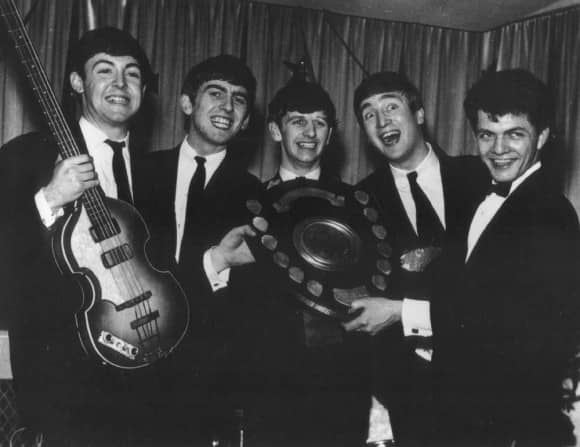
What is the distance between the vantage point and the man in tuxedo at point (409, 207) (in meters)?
2.46

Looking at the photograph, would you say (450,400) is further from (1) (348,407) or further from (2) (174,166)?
(2) (174,166)


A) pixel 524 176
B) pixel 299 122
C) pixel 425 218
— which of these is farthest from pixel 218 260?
pixel 524 176

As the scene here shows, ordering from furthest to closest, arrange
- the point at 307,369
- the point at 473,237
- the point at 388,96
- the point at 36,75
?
1. the point at 388,96
2. the point at 473,237
3. the point at 307,369
4. the point at 36,75

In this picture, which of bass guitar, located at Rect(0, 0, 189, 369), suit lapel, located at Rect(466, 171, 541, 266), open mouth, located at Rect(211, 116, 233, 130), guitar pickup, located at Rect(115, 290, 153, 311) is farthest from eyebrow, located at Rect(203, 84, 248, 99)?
suit lapel, located at Rect(466, 171, 541, 266)

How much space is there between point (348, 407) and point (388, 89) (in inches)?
53.8

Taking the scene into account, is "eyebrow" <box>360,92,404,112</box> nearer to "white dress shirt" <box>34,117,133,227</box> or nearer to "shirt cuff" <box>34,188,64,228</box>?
"white dress shirt" <box>34,117,133,227</box>

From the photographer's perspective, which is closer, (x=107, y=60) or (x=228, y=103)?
(x=107, y=60)

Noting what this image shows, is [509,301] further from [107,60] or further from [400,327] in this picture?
[107,60]

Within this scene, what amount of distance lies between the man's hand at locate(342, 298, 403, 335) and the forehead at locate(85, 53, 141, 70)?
132 centimetres

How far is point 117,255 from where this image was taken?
216cm

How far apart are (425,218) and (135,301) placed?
1.25 metres

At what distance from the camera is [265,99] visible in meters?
3.21

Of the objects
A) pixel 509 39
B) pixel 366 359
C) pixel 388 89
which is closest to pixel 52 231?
pixel 366 359

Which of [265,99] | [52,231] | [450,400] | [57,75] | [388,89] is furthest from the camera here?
[265,99]
